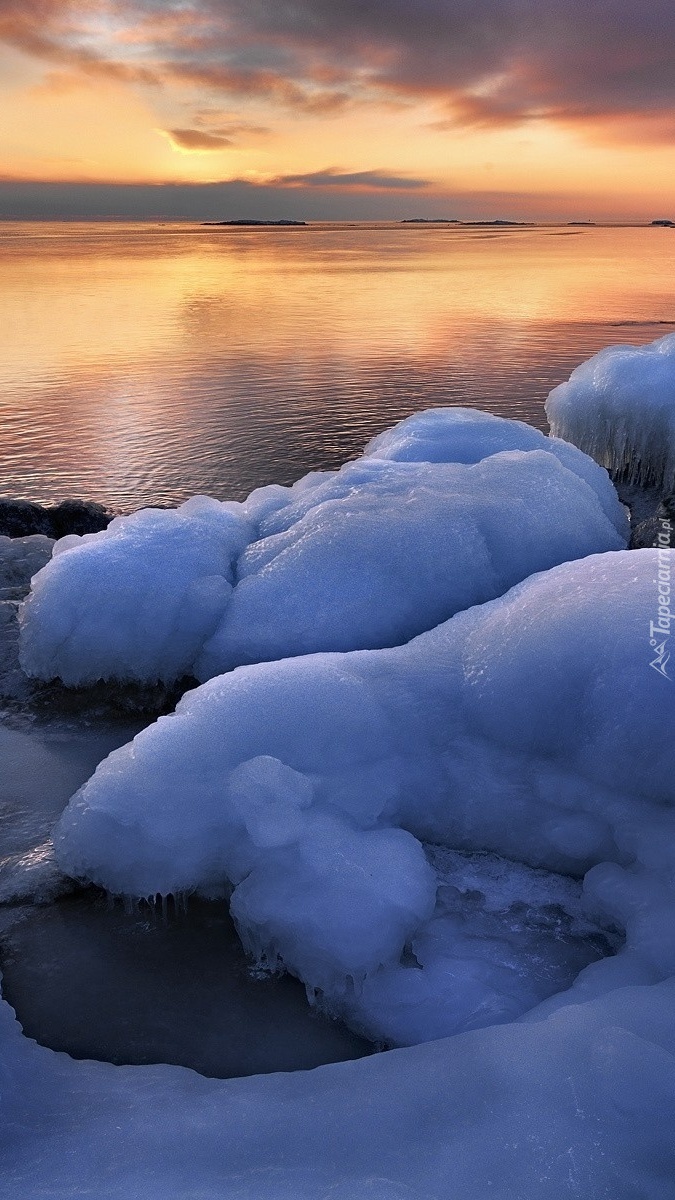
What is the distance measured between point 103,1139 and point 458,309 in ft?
106

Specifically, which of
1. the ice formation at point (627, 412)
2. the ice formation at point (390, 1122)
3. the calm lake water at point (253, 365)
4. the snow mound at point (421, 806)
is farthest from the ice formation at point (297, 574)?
the calm lake water at point (253, 365)

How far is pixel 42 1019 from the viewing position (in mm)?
2928

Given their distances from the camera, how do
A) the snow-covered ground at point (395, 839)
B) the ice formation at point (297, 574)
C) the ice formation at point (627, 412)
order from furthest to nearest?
the ice formation at point (627, 412) < the ice formation at point (297, 574) < the snow-covered ground at point (395, 839)

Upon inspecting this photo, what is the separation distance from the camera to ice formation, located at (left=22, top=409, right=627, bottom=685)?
15.8ft

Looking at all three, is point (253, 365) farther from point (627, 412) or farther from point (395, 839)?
point (395, 839)

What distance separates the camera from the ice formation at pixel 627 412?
805cm

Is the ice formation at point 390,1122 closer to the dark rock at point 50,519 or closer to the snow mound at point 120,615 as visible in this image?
the snow mound at point 120,615

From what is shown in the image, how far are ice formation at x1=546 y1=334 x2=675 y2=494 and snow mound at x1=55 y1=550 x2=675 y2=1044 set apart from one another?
4.60m

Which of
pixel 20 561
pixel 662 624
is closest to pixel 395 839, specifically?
pixel 662 624

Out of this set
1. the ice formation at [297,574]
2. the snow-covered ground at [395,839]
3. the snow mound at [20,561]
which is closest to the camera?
the snow-covered ground at [395,839]

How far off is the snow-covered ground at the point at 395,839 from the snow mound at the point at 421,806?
0.04ft

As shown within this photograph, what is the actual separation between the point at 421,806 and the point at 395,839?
0.30 meters

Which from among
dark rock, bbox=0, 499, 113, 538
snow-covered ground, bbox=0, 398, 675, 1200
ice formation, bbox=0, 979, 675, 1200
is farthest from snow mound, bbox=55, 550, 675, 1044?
dark rock, bbox=0, 499, 113, 538

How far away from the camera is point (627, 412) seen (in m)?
8.20
